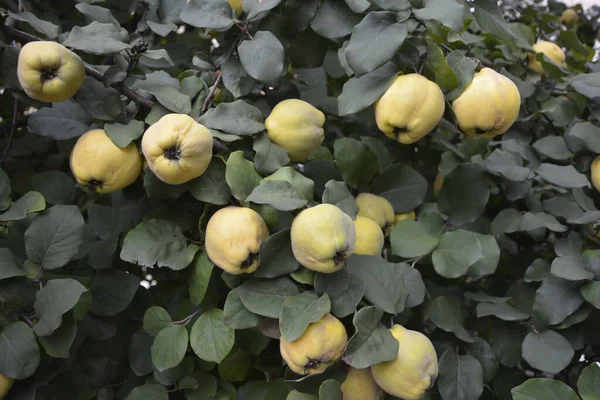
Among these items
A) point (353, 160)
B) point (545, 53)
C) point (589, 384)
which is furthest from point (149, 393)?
point (545, 53)

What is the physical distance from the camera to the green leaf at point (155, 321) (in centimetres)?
71

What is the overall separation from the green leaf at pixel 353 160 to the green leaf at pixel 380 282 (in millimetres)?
172

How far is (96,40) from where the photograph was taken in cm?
66

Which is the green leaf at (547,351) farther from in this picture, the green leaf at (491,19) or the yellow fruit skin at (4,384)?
the yellow fruit skin at (4,384)

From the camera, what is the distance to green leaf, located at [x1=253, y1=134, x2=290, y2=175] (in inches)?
26.7

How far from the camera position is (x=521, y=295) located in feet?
2.64

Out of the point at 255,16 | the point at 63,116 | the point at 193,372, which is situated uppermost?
the point at 255,16

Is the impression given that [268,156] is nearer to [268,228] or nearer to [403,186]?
[268,228]

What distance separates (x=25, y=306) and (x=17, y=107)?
33 cm

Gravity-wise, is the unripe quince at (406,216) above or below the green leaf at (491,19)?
below

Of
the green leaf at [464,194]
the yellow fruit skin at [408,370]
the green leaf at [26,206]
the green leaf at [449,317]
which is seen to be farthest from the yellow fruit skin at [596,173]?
the green leaf at [26,206]

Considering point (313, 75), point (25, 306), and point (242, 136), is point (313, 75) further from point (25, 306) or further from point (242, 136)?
point (25, 306)

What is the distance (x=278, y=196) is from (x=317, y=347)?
0.15 meters

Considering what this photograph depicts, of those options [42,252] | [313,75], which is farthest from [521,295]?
[42,252]
